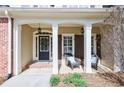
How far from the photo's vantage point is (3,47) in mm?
15695

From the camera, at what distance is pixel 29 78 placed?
14.7 meters

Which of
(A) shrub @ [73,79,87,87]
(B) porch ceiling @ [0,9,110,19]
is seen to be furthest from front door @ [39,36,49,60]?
(A) shrub @ [73,79,87,87]

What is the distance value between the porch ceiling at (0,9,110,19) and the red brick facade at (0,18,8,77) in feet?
1.95

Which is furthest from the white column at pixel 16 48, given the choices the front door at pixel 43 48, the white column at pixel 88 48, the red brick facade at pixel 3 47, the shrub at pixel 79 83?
the front door at pixel 43 48

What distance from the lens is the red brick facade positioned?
15.5 metres

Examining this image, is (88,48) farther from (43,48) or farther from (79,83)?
(43,48)

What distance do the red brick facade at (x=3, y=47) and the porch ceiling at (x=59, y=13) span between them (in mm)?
596

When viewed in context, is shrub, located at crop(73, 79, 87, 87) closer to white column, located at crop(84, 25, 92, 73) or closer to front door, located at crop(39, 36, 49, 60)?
white column, located at crop(84, 25, 92, 73)

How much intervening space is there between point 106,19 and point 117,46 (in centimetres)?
178

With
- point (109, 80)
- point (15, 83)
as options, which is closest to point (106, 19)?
point (109, 80)

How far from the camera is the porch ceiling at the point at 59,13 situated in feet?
49.4

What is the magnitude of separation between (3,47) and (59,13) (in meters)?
3.51
